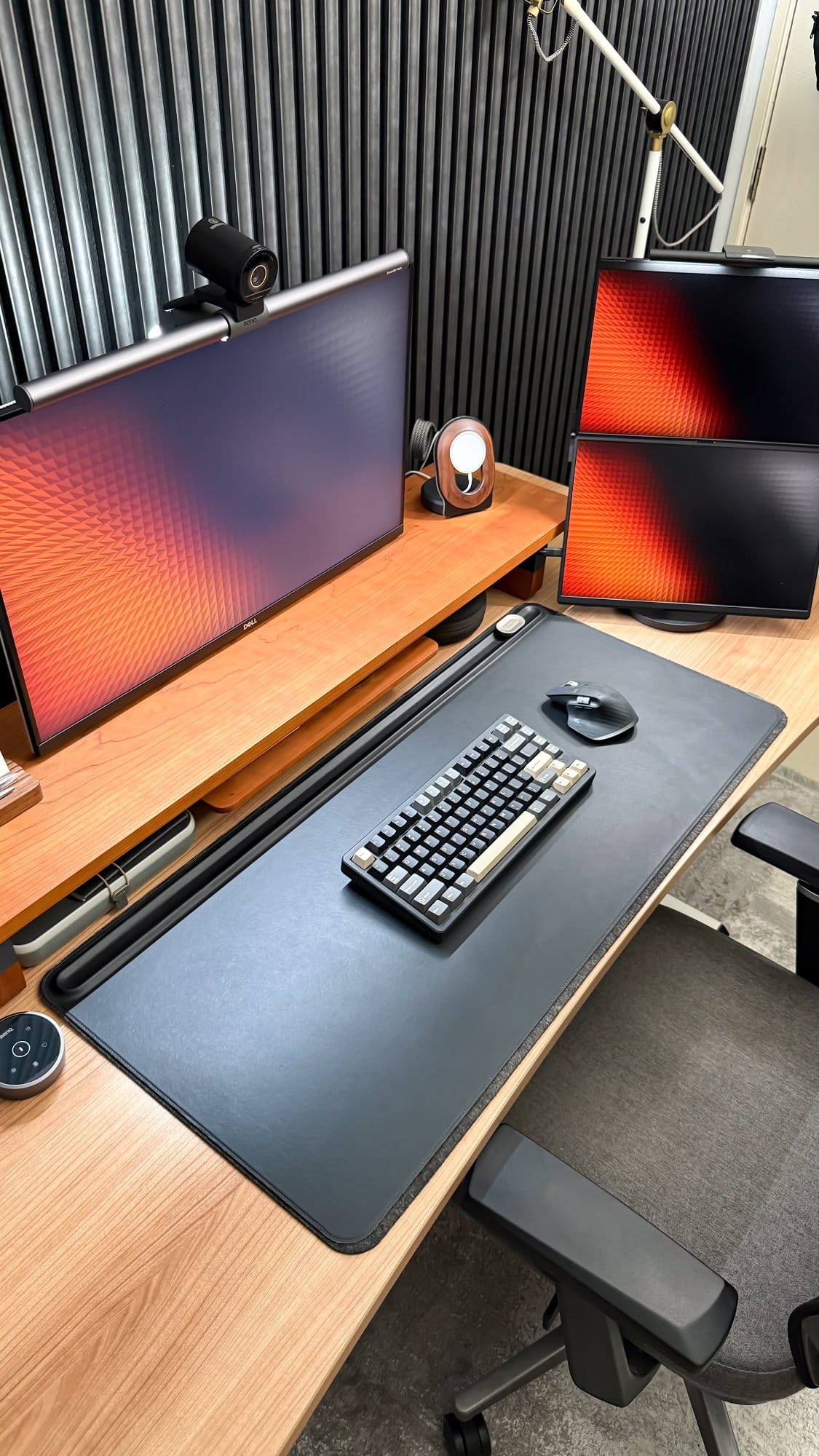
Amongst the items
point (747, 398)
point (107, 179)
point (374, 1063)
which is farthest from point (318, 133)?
point (374, 1063)

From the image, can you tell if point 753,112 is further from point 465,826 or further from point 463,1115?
point 463,1115

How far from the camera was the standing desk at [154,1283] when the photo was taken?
27.6 inches

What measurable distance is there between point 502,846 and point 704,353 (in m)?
0.71

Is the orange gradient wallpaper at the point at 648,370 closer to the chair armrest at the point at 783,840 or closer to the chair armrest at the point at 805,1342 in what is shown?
the chair armrest at the point at 783,840

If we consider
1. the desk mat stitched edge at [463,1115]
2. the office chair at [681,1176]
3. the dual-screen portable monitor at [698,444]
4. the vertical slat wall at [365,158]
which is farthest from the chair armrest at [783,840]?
the vertical slat wall at [365,158]

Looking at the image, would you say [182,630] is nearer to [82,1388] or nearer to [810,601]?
[82,1388]

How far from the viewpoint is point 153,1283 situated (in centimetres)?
76

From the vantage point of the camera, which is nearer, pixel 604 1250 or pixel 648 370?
pixel 604 1250

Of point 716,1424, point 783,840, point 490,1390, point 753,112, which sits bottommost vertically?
point 490,1390

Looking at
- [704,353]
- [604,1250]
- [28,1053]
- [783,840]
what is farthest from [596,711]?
[28,1053]

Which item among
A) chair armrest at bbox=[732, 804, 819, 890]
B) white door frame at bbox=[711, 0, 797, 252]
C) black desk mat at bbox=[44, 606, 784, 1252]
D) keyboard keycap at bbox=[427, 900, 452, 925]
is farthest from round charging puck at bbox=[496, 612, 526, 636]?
white door frame at bbox=[711, 0, 797, 252]

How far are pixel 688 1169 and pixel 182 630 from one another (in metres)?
0.79

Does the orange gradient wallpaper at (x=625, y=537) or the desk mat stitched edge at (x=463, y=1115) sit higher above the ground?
the orange gradient wallpaper at (x=625, y=537)

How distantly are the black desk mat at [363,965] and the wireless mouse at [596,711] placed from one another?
18 millimetres
